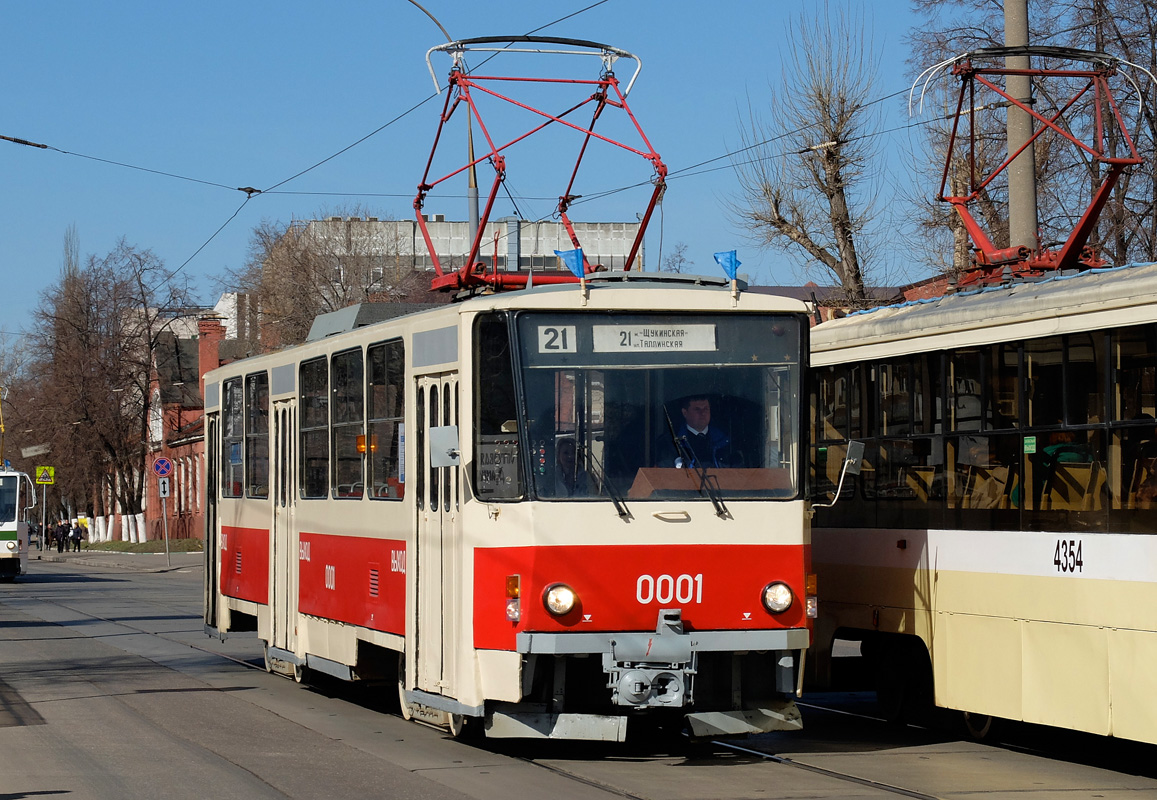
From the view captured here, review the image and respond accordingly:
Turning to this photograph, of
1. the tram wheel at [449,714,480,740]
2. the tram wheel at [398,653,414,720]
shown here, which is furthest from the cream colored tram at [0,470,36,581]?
the tram wheel at [449,714,480,740]

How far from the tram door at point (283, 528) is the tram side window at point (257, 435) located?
27 centimetres

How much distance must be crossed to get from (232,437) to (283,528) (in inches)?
87.3

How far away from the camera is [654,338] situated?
10477 mm

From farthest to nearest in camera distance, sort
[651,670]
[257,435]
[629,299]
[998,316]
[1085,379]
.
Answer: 1. [257,435]
2. [998,316]
3. [629,299]
4. [651,670]
5. [1085,379]

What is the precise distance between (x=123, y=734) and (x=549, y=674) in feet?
11.8

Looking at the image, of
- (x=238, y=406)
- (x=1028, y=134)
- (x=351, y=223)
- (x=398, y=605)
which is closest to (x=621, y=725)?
(x=398, y=605)

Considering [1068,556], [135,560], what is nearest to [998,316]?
[1068,556]

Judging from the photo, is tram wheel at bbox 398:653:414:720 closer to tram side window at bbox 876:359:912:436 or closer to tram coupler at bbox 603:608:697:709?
tram coupler at bbox 603:608:697:709

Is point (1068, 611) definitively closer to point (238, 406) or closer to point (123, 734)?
point (123, 734)

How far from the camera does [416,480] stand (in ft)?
Result: 37.4

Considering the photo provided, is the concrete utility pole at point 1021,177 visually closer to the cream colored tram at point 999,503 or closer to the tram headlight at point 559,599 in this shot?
the cream colored tram at point 999,503

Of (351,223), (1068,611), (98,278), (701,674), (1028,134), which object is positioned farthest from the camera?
(98,278)

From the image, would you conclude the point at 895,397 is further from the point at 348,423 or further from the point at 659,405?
the point at 348,423

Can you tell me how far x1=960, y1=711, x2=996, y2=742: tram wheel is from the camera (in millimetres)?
11445
